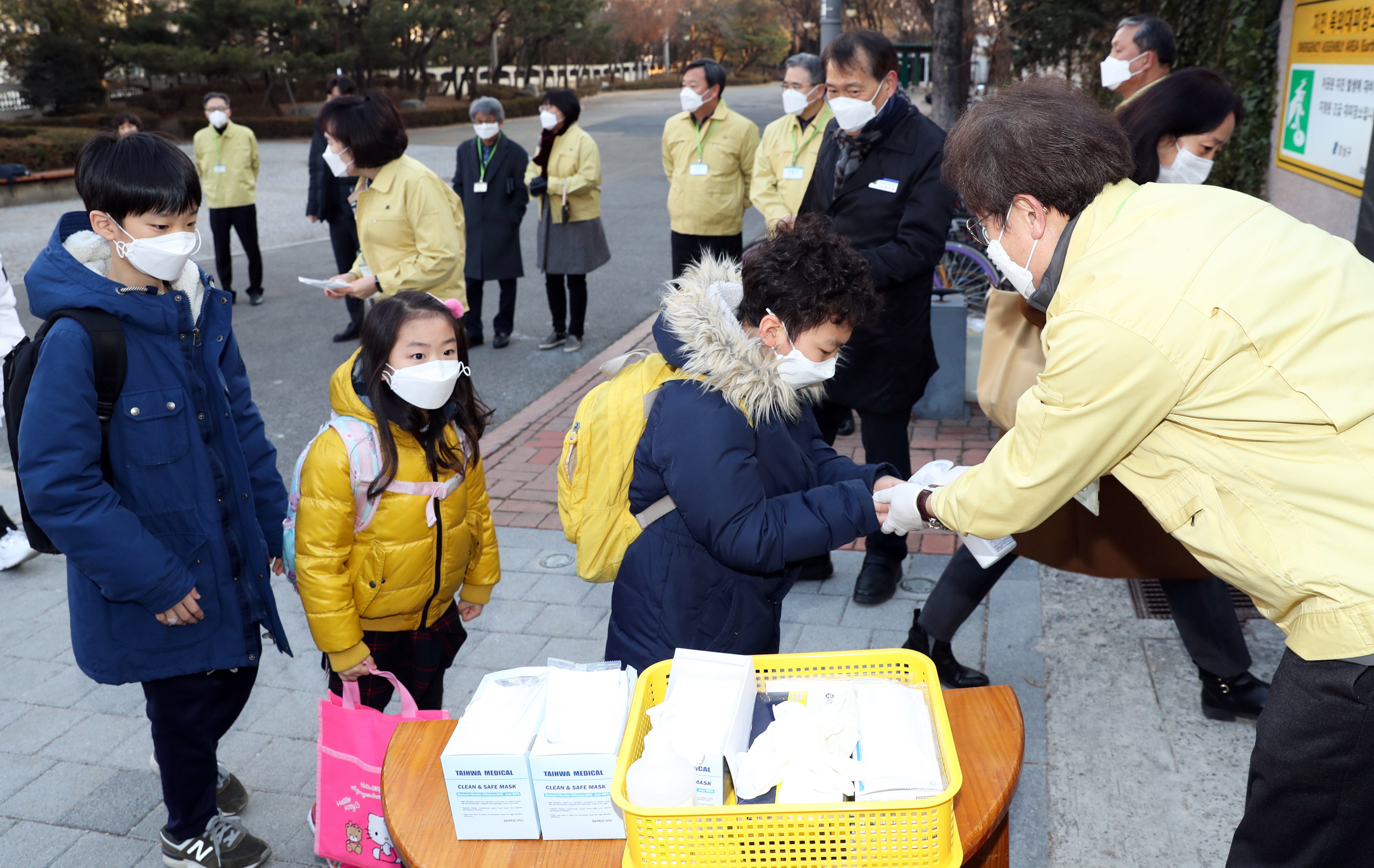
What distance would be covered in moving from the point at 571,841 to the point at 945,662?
2.08 meters

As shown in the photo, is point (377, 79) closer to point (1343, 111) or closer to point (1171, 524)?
point (1343, 111)

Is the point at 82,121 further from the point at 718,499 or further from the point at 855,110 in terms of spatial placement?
the point at 718,499

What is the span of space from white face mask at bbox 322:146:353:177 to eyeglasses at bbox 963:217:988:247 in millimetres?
3534

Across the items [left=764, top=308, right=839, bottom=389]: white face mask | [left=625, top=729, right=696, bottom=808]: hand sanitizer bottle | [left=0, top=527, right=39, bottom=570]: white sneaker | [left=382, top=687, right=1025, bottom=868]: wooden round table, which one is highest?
[left=764, top=308, right=839, bottom=389]: white face mask

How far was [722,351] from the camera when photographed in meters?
2.17

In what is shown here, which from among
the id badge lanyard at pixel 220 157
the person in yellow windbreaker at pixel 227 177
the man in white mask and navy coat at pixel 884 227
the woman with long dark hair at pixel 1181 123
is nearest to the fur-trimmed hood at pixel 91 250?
the man in white mask and navy coat at pixel 884 227

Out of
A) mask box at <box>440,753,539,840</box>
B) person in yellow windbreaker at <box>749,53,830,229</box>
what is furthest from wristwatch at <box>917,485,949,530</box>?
person in yellow windbreaker at <box>749,53,830,229</box>

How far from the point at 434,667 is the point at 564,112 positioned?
18.8 ft

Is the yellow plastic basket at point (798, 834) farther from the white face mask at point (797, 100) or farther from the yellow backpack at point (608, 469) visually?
the white face mask at point (797, 100)

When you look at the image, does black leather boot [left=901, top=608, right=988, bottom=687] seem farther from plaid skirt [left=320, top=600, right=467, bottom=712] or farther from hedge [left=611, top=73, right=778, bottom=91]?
hedge [left=611, top=73, right=778, bottom=91]

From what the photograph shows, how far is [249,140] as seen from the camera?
9.45 m

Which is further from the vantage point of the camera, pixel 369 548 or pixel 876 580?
pixel 876 580

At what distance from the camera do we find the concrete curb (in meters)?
6.28

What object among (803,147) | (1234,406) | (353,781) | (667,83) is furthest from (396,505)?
(667,83)
